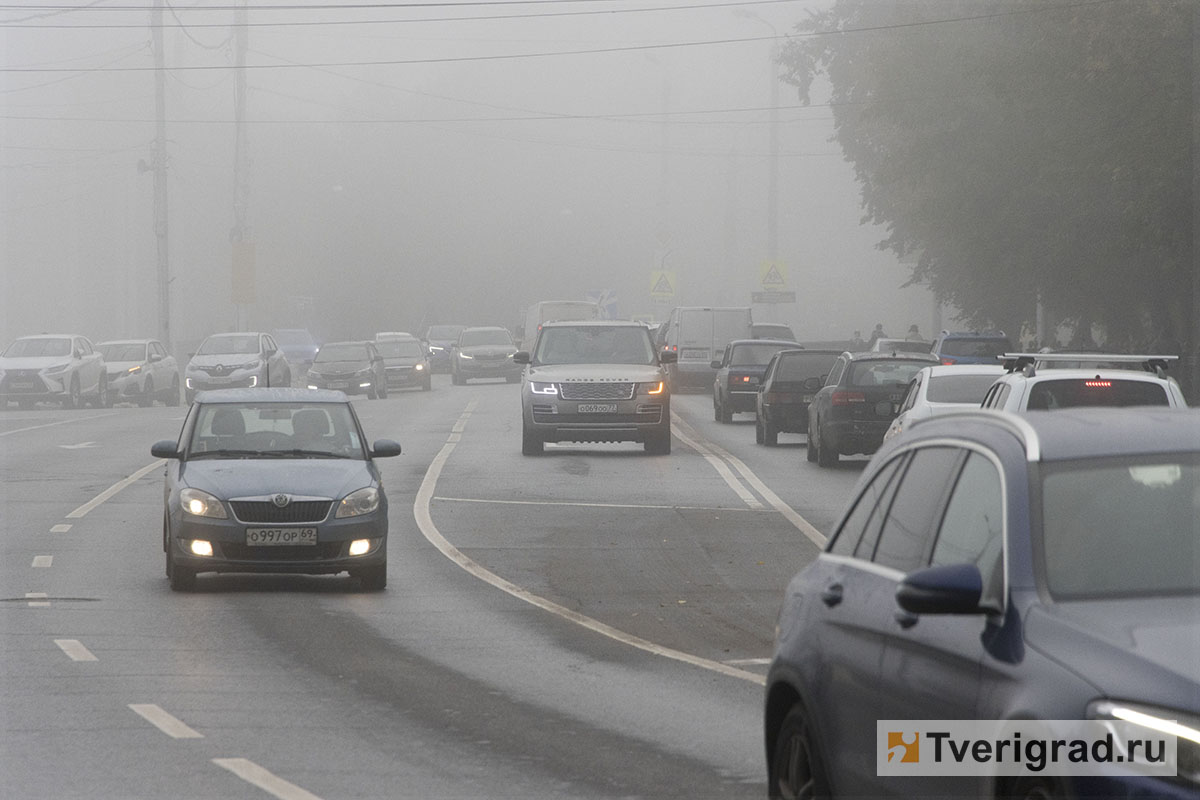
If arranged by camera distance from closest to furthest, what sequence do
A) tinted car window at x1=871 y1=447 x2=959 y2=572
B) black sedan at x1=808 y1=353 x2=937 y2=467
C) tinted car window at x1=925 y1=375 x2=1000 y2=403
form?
tinted car window at x1=871 y1=447 x2=959 y2=572 < tinted car window at x1=925 y1=375 x2=1000 y2=403 < black sedan at x1=808 y1=353 x2=937 y2=467

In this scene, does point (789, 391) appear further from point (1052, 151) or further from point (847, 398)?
point (1052, 151)

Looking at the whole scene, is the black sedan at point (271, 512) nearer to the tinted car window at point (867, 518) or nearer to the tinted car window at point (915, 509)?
the tinted car window at point (867, 518)

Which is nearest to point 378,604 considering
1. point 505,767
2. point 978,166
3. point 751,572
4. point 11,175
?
point 751,572

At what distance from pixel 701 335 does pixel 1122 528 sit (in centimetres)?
4416

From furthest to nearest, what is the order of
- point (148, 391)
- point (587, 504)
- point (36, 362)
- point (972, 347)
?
point (148, 391), point (36, 362), point (972, 347), point (587, 504)

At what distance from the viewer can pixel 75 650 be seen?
11.1 meters

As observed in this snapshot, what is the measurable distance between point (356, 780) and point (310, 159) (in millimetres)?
103445

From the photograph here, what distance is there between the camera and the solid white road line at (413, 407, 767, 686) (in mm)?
10586

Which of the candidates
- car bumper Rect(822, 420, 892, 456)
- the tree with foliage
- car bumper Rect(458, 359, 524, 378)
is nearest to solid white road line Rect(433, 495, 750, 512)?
car bumper Rect(822, 420, 892, 456)

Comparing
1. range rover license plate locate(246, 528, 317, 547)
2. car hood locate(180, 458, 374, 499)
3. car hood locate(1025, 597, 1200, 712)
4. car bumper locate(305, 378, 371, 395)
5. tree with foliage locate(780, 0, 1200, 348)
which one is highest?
tree with foliage locate(780, 0, 1200, 348)

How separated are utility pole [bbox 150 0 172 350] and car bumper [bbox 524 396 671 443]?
108 feet

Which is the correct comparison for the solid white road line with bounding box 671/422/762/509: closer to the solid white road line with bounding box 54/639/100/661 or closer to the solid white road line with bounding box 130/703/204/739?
the solid white road line with bounding box 54/639/100/661

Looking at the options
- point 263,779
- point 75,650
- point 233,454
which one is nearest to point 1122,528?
point 263,779

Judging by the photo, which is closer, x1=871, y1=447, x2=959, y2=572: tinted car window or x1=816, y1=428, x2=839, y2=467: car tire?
x1=871, y1=447, x2=959, y2=572: tinted car window
